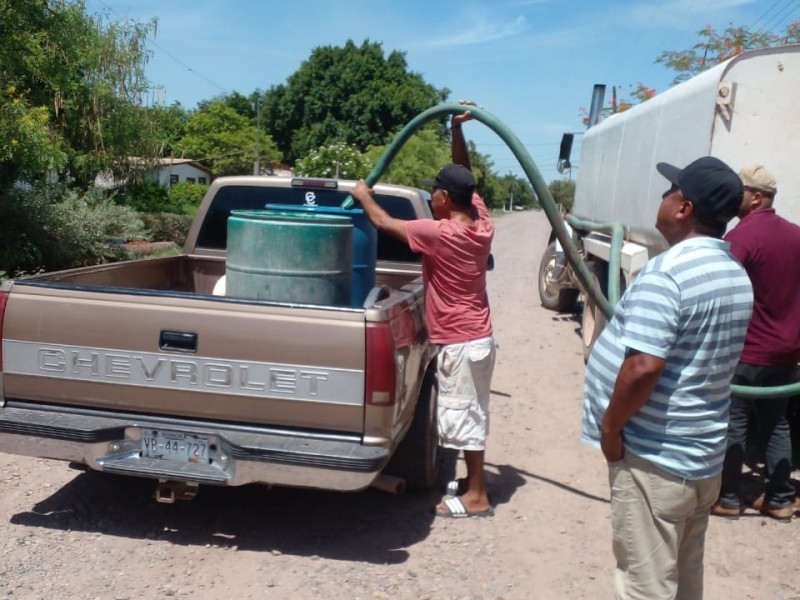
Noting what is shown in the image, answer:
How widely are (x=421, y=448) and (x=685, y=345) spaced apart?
100 inches

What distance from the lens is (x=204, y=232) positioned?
6.20 meters

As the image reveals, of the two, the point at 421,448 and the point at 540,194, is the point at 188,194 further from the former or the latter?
the point at 540,194

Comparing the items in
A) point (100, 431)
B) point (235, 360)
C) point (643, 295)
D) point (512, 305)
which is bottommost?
point (512, 305)

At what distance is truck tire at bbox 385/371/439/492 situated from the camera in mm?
4895

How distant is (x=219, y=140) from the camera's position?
5894cm

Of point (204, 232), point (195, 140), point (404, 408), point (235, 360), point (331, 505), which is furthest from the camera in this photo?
point (195, 140)

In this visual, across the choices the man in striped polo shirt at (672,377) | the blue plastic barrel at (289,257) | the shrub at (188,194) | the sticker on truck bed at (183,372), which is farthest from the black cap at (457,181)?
the shrub at (188,194)

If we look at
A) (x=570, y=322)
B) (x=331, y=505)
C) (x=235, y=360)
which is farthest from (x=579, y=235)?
(x=235, y=360)

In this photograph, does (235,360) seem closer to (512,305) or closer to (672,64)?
(512,305)

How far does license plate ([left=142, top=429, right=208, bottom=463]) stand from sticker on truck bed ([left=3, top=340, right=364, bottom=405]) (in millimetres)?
230

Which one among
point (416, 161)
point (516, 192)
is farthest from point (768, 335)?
point (516, 192)

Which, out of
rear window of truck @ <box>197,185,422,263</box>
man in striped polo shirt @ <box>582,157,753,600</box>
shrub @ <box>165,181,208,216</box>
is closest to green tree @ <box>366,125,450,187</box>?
shrub @ <box>165,181,208,216</box>

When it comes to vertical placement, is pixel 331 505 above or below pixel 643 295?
below

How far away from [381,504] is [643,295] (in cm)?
288
